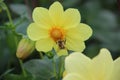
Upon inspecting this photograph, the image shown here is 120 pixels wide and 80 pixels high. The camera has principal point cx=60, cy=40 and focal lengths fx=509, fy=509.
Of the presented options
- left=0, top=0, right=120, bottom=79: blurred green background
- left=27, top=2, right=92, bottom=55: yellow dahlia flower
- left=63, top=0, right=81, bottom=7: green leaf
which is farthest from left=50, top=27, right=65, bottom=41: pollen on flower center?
left=63, top=0, right=81, bottom=7: green leaf

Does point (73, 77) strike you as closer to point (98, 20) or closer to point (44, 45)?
point (44, 45)

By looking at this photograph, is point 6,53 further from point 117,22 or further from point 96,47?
point 117,22

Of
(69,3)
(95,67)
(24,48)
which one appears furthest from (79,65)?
(69,3)

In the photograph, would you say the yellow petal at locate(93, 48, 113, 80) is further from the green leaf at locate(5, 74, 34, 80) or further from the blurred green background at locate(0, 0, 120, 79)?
the blurred green background at locate(0, 0, 120, 79)

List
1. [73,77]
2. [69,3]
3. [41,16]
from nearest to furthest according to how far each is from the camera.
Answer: [73,77] → [41,16] → [69,3]

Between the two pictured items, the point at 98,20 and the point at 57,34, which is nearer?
the point at 57,34

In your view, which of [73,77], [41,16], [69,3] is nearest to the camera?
[73,77]

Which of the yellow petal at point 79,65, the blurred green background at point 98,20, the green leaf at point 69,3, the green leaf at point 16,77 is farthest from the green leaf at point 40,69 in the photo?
the green leaf at point 69,3
